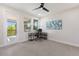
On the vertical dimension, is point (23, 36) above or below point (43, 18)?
below

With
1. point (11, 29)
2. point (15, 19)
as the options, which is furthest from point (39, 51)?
point (15, 19)

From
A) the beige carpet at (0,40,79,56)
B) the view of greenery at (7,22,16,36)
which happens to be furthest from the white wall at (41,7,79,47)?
the view of greenery at (7,22,16,36)

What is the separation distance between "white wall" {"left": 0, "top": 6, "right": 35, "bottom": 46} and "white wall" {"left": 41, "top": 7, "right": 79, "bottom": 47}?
111 inches

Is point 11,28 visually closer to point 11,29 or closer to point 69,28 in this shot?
point 11,29

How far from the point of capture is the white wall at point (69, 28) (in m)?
4.32

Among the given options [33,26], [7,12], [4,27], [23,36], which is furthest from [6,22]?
[33,26]

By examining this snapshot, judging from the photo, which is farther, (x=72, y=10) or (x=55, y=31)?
(x=55, y=31)

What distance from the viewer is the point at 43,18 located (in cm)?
728

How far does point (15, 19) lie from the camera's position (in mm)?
5102

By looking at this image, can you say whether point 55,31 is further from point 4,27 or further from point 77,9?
point 4,27

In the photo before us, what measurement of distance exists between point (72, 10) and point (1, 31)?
4714 mm

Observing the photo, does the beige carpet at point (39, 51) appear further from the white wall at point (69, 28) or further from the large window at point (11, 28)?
the large window at point (11, 28)

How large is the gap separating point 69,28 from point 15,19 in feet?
12.9

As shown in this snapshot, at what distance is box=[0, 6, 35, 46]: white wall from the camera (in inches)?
166
